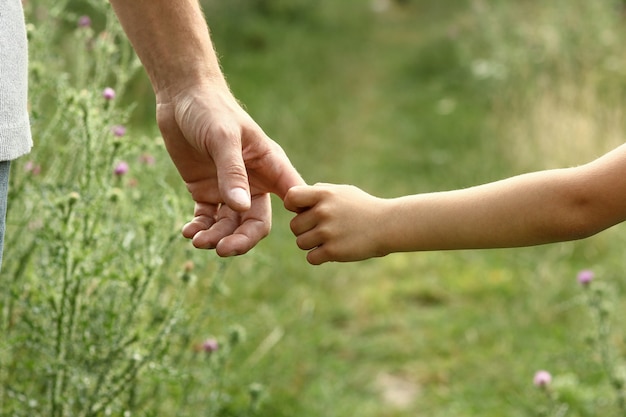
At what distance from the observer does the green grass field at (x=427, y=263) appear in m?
3.12

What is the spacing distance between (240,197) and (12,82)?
0.46 m

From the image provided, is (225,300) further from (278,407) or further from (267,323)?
(278,407)

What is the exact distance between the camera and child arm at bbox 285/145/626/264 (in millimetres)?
1567

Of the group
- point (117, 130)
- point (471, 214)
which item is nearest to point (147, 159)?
point (117, 130)

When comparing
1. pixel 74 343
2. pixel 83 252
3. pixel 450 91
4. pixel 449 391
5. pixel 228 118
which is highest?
pixel 228 118

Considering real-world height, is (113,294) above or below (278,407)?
above

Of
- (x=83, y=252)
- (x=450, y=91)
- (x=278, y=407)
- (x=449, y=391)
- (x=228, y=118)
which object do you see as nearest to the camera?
(x=228, y=118)

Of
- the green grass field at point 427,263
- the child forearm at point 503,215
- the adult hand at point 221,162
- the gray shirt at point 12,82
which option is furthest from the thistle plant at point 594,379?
the gray shirt at point 12,82

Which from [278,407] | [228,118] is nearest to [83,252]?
[228,118]

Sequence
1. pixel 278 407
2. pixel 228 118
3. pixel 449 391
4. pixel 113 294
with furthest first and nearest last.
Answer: pixel 449 391 < pixel 278 407 < pixel 113 294 < pixel 228 118

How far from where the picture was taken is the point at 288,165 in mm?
1794

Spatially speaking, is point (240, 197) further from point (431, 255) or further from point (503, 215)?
point (431, 255)

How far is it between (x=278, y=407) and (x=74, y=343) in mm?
1078

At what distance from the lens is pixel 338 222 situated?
1.70 meters
